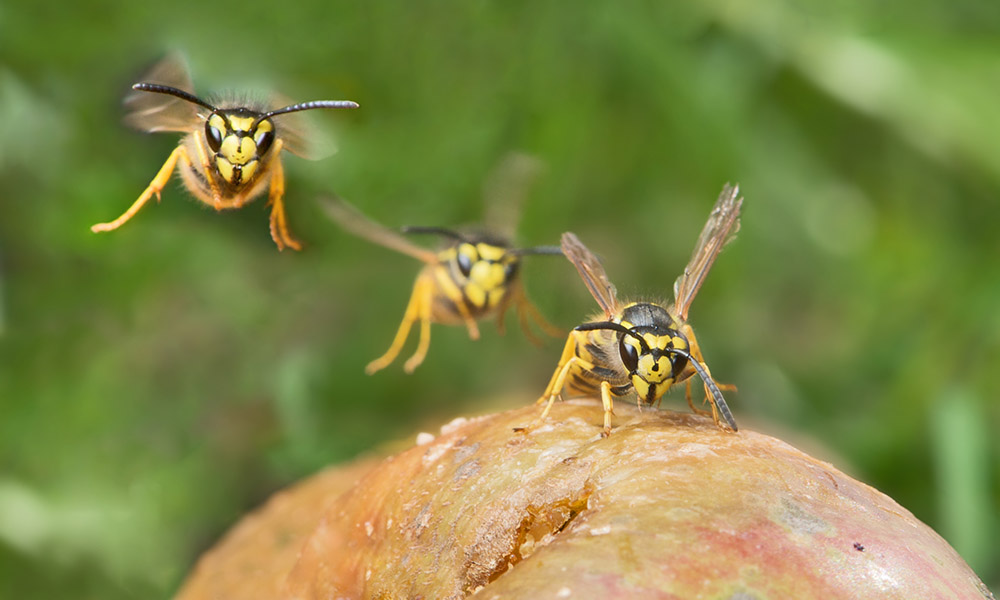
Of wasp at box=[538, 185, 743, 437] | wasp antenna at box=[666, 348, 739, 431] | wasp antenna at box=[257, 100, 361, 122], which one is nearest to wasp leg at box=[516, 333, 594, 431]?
wasp at box=[538, 185, 743, 437]

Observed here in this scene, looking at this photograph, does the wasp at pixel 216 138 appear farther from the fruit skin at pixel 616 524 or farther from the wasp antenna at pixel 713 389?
the wasp antenna at pixel 713 389

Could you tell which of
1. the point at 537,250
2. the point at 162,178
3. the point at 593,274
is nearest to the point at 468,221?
the point at 537,250

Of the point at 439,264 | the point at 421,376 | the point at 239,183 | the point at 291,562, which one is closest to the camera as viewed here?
the point at 239,183

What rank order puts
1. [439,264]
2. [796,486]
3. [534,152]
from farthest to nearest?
1. [534,152]
2. [439,264]
3. [796,486]

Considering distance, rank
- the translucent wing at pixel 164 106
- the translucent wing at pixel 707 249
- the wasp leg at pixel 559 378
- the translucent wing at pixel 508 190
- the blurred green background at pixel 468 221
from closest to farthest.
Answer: the translucent wing at pixel 164 106 → the wasp leg at pixel 559 378 → the translucent wing at pixel 707 249 → the translucent wing at pixel 508 190 → the blurred green background at pixel 468 221

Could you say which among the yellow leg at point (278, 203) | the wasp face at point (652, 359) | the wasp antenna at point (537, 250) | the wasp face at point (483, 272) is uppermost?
the yellow leg at point (278, 203)

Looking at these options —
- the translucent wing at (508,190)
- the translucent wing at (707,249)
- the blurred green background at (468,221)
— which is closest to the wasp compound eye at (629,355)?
the translucent wing at (707,249)

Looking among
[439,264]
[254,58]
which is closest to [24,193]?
[254,58]

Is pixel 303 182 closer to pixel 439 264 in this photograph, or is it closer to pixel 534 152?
pixel 439 264
